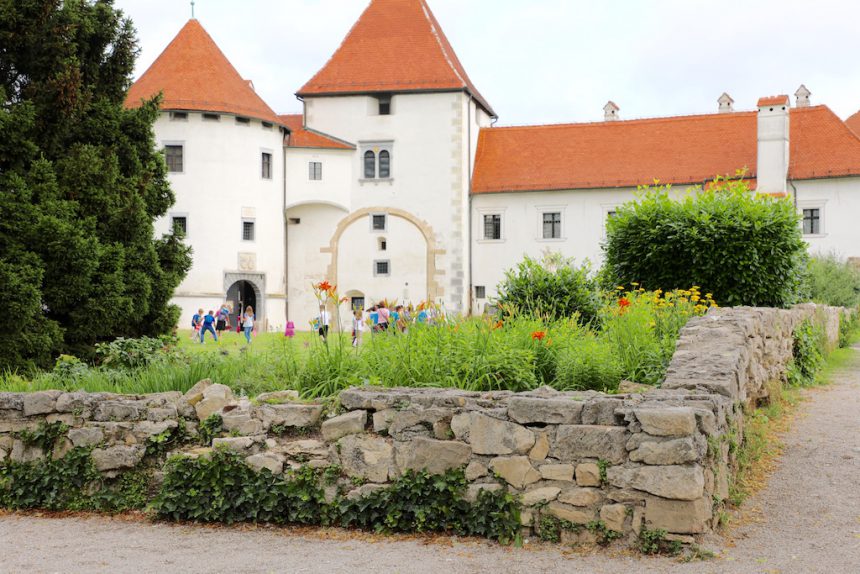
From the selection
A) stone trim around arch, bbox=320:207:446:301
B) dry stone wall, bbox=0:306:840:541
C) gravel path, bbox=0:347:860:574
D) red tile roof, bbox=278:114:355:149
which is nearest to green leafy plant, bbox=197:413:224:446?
dry stone wall, bbox=0:306:840:541

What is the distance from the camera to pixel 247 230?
3691cm

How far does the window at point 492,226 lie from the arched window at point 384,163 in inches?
193

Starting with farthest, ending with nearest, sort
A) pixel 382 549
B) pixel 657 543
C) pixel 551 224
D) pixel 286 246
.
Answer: pixel 551 224
pixel 286 246
pixel 382 549
pixel 657 543

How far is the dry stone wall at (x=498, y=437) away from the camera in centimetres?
548

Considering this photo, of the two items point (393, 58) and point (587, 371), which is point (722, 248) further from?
point (393, 58)

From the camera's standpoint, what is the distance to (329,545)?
586 centimetres

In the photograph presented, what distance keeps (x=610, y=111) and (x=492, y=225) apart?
32.8ft

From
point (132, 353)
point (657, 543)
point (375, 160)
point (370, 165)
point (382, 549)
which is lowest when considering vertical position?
point (382, 549)

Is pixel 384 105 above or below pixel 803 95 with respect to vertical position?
below

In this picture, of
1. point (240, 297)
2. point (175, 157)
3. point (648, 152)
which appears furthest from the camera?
point (648, 152)

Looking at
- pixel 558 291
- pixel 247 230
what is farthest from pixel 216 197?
pixel 558 291

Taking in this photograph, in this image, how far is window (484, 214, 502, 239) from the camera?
40.5 metres

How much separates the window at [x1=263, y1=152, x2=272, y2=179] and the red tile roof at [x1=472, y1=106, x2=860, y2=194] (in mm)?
9215

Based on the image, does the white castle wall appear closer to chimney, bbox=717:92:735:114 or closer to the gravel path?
chimney, bbox=717:92:735:114
